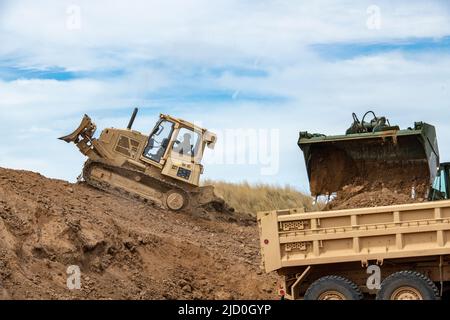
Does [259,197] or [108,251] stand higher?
[259,197]

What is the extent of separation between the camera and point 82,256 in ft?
64.1

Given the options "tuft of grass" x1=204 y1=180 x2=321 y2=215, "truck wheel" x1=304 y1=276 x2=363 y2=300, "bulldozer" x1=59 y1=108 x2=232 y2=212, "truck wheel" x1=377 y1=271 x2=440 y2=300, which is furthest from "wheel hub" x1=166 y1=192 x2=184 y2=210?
"truck wheel" x1=377 y1=271 x2=440 y2=300

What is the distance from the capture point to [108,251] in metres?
20.6

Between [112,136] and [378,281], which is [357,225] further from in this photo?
[112,136]

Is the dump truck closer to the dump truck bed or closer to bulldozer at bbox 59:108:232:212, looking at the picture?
the dump truck bed

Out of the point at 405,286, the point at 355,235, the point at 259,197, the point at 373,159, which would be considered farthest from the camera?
the point at 259,197

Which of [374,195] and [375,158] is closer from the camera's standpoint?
[374,195]

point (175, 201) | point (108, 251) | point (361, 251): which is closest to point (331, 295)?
point (361, 251)

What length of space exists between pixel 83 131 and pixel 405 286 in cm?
1567

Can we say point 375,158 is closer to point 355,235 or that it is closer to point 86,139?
point 355,235

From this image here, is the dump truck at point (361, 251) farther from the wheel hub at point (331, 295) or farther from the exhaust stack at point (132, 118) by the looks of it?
the exhaust stack at point (132, 118)

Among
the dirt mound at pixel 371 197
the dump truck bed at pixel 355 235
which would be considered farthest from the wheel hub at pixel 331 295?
the dirt mound at pixel 371 197
